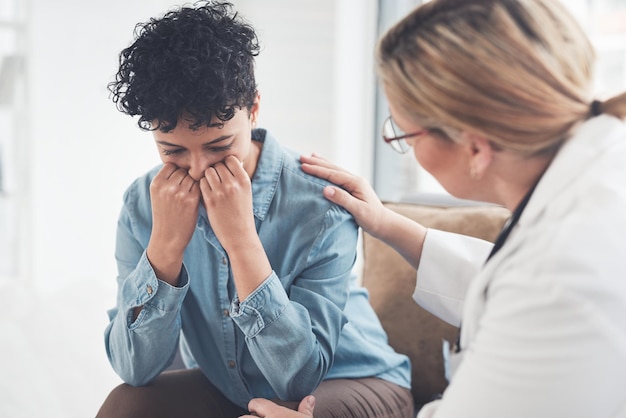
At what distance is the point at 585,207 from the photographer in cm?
85

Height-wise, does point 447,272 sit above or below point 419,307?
above

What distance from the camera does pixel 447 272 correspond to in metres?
1.36

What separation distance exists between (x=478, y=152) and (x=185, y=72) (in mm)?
508

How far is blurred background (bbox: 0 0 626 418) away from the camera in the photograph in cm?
320

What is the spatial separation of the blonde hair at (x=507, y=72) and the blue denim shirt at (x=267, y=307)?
1.47 ft

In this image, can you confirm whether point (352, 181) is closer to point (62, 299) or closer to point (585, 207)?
point (585, 207)

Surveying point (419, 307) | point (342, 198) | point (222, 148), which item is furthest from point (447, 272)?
point (222, 148)

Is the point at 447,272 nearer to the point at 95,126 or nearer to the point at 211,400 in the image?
the point at 211,400

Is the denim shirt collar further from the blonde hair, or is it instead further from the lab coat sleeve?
the blonde hair

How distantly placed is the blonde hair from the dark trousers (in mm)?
602

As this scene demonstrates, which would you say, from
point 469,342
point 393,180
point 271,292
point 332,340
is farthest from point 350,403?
point 393,180

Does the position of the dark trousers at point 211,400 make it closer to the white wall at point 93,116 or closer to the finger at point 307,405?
the finger at point 307,405

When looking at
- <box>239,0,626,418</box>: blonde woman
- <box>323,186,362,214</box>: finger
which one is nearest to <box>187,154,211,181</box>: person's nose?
<box>323,186,362,214</box>: finger

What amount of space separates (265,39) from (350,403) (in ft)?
8.55
